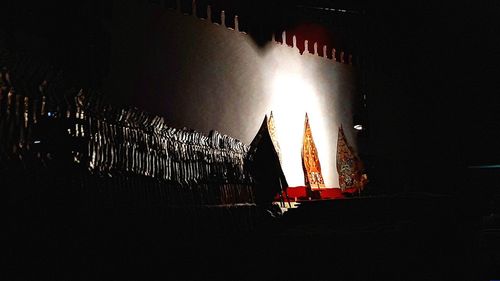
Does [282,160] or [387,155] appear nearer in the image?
[282,160]

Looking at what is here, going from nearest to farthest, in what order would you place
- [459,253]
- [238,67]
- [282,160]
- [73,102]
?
1. [73,102]
2. [459,253]
3. [238,67]
4. [282,160]

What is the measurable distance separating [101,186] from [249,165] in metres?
2.32

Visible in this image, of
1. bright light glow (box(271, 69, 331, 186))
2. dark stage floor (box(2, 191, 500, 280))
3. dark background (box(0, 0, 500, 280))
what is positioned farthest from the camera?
bright light glow (box(271, 69, 331, 186))

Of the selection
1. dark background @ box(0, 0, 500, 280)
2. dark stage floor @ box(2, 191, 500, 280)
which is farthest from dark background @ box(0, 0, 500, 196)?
dark stage floor @ box(2, 191, 500, 280)

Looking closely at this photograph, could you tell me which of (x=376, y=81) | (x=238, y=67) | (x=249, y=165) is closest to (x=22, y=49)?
(x=249, y=165)

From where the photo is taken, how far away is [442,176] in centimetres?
921

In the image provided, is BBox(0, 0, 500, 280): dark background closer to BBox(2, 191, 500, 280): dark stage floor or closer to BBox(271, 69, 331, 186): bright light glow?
BBox(2, 191, 500, 280): dark stage floor

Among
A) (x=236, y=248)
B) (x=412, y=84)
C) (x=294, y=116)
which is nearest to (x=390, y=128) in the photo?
(x=412, y=84)

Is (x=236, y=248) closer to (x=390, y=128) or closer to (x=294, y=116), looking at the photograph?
(x=294, y=116)

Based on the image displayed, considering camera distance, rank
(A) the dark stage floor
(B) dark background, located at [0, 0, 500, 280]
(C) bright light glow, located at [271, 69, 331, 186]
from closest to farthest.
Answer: (A) the dark stage floor → (B) dark background, located at [0, 0, 500, 280] → (C) bright light glow, located at [271, 69, 331, 186]

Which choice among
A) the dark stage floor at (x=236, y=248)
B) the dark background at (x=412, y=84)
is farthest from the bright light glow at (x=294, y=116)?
the dark stage floor at (x=236, y=248)

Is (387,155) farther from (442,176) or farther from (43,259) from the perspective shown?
(43,259)

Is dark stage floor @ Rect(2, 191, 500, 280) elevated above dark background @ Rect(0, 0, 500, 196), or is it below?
below

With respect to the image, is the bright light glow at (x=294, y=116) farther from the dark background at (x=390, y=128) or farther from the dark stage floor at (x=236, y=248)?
the dark stage floor at (x=236, y=248)
